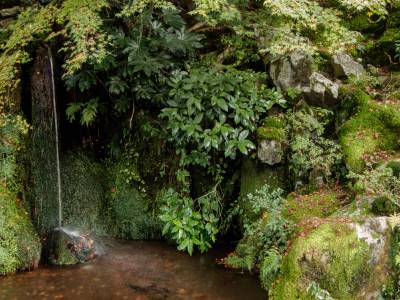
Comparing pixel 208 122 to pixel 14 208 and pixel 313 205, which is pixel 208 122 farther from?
pixel 14 208

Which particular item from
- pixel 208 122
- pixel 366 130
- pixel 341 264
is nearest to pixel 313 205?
pixel 366 130

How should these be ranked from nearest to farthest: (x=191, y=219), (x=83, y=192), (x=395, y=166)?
(x=395, y=166)
(x=191, y=219)
(x=83, y=192)

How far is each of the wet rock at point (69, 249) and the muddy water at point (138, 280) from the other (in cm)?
18

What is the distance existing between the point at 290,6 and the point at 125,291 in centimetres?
409

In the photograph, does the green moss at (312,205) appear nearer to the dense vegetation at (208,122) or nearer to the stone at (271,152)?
the dense vegetation at (208,122)

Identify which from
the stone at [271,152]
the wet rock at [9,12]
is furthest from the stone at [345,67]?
the wet rock at [9,12]

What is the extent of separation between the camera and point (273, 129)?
6.40 metres

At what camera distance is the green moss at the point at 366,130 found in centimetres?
570

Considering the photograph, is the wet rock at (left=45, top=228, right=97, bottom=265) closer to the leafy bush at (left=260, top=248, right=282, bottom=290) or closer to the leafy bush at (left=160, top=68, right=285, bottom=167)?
the leafy bush at (left=160, top=68, right=285, bottom=167)

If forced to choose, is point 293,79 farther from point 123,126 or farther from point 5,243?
point 5,243

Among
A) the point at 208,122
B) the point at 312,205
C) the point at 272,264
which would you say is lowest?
the point at 272,264

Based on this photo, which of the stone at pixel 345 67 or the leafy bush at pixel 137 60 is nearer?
the leafy bush at pixel 137 60

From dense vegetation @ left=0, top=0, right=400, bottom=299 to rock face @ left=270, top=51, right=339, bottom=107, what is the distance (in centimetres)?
2

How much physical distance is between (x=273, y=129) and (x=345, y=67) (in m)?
1.53
